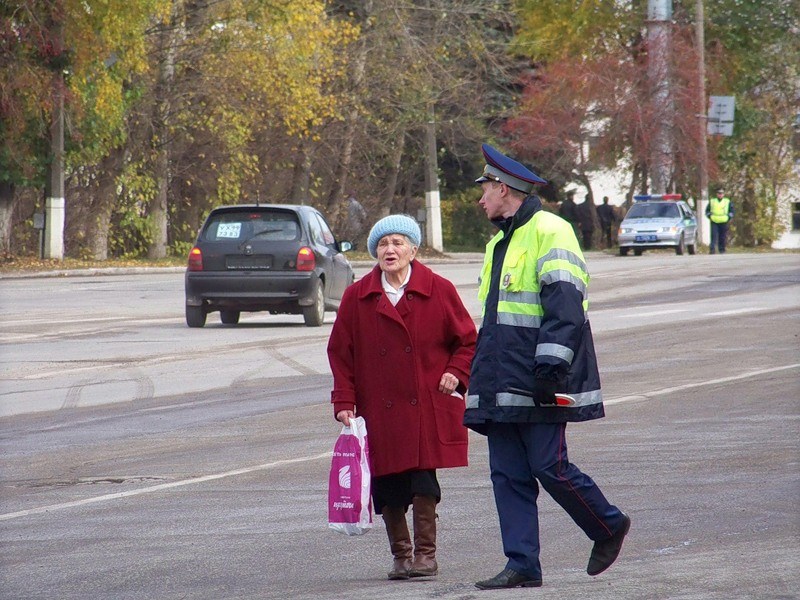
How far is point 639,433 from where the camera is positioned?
1065 centimetres

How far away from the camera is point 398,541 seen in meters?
6.45

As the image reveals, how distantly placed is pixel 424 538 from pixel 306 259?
13939 millimetres

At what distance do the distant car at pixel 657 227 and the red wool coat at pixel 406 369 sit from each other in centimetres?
3670

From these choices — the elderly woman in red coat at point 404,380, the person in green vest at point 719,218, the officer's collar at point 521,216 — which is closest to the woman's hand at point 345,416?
the elderly woman in red coat at point 404,380

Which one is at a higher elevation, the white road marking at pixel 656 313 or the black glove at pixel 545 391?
the black glove at pixel 545 391

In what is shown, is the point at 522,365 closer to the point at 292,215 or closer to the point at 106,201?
the point at 292,215

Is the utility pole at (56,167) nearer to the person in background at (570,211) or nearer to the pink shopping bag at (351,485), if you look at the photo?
the person in background at (570,211)

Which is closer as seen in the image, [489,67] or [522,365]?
[522,365]

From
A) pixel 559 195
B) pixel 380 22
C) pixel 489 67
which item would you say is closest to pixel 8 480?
pixel 380 22

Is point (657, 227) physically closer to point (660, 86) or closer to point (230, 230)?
point (660, 86)

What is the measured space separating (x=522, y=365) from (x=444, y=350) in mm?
692

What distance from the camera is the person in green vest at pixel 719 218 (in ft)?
147

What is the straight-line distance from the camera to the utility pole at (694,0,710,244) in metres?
50.2

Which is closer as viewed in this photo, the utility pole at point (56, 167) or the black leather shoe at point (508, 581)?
the black leather shoe at point (508, 581)
